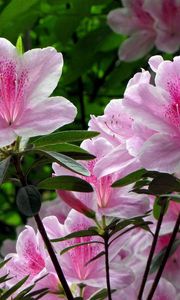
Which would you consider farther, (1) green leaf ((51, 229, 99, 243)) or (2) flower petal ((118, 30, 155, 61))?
(2) flower petal ((118, 30, 155, 61))

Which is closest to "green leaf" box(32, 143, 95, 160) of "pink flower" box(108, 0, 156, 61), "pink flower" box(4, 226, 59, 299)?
"pink flower" box(4, 226, 59, 299)

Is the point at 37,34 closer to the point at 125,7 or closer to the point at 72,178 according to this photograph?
the point at 125,7

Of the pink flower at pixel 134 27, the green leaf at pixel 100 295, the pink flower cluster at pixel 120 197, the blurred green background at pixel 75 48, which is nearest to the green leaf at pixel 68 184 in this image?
the pink flower cluster at pixel 120 197

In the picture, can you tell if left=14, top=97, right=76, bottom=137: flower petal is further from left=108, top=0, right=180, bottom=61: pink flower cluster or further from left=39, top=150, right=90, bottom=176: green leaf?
left=108, top=0, right=180, bottom=61: pink flower cluster

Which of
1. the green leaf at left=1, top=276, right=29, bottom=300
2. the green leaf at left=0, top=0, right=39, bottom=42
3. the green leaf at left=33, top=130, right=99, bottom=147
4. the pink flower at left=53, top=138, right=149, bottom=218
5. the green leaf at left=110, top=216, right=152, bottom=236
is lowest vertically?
the green leaf at left=0, top=0, right=39, bottom=42

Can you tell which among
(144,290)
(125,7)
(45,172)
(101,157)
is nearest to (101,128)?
(101,157)

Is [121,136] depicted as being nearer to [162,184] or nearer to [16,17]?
[162,184]
